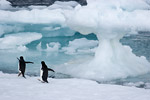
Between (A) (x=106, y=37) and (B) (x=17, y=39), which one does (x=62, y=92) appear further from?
(B) (x=17, y=39)

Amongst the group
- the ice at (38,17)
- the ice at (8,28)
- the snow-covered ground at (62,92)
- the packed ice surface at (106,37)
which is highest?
the ice at (38,17)

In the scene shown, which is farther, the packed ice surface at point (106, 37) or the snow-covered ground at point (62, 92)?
the packed ice surface at point (106, 37)

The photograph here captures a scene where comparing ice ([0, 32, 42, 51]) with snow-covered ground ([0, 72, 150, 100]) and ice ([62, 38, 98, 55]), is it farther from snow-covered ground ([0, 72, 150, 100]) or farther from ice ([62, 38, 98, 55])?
snow-covered ground ([0, 72, 150, 100])

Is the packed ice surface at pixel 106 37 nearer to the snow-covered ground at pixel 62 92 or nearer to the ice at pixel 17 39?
the ice at pixel 17 39

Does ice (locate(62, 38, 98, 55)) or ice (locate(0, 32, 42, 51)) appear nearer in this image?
ice (locate(0, 32, 42, 51))

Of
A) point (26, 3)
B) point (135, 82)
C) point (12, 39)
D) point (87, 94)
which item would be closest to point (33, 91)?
point (87, 94)

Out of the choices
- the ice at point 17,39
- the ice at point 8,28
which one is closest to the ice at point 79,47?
the ice at point 17,39

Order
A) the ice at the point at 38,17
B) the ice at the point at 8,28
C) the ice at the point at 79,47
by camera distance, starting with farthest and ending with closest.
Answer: the ice at the point at 79,47 < the ice at the point at 38,17 < the ice at the point at 8,28

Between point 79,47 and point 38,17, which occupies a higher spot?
point 38,17

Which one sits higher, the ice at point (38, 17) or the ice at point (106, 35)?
the ice at point (38, 17)

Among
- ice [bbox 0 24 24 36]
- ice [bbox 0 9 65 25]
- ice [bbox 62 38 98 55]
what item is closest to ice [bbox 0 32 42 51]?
ice [bbox 0 24 24 36]

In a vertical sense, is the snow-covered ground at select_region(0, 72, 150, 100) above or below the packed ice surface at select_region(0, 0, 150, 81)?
below

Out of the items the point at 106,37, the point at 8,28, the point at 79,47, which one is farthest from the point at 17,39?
the point at 106,37

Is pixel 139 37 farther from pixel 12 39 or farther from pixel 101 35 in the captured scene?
pixel 101 35
